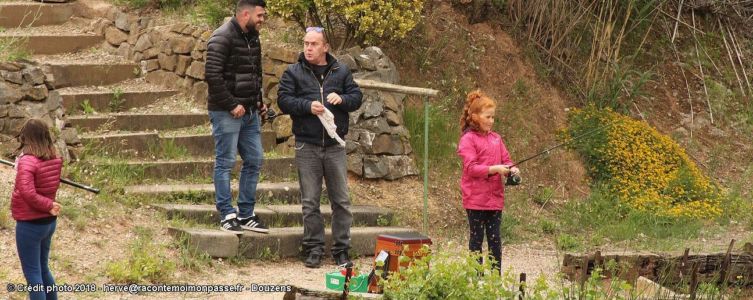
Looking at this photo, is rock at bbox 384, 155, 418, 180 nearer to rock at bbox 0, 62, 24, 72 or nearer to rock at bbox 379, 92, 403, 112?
rock at bbox 379, 92, 403, 112

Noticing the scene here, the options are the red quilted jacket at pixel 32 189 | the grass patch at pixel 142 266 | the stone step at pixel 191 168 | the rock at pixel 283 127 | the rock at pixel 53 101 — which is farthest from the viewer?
the rock at pixel 283 127

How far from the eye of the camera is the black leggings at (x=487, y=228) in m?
8.19

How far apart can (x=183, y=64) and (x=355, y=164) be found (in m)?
2.18

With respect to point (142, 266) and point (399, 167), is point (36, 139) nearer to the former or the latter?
point (142, 266)

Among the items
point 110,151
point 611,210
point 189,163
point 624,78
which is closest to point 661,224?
point 611,210

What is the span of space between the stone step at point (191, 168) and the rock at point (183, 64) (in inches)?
61.7

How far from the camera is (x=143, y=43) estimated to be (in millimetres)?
12164

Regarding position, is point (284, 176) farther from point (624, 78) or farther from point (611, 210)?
point (624, 78)

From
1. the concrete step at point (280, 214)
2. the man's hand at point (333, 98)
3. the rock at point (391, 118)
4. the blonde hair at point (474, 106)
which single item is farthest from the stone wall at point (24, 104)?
the blonde hair at point (474, 106)

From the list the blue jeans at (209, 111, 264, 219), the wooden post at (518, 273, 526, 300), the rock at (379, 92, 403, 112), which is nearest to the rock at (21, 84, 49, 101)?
the blue jeans at (209, 111, 264, 219)

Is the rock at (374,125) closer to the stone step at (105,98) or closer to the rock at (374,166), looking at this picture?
the rock at (374,166)

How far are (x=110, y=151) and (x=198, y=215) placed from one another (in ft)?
4.63

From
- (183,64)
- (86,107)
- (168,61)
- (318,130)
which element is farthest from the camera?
(168,61)

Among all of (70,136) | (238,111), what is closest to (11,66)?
(70,136)
